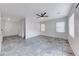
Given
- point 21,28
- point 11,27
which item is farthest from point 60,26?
point 11,27

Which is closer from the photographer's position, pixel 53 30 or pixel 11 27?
pixel 53 30

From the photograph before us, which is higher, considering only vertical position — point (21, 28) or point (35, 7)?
point (35, 7)

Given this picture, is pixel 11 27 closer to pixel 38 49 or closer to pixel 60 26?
pixel 38 49

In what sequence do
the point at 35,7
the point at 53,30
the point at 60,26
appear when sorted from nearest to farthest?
the point at 35,7
the point at 60,26
the point at 53,30

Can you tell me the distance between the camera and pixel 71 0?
0.81 meters

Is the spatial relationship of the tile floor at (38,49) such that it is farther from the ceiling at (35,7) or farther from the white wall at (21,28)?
the white wall at (21,28)

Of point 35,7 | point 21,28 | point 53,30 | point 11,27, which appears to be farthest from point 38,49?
point 21,28

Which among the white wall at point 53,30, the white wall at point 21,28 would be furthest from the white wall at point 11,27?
the white wall at point 53,30

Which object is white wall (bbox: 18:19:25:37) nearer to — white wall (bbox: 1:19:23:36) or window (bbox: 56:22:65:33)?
white wall (bbox: 1:19:23:36)

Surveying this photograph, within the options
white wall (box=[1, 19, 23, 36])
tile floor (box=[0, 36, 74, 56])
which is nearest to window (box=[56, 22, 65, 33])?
tile floor (box=[0, 36, 74, 56])

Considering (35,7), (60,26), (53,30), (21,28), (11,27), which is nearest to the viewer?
(35,7)

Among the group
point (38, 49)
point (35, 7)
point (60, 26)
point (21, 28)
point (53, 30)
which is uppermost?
point (35, 7)

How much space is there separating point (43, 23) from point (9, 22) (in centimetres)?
284

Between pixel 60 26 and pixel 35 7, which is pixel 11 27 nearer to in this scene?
pixel 35 7
